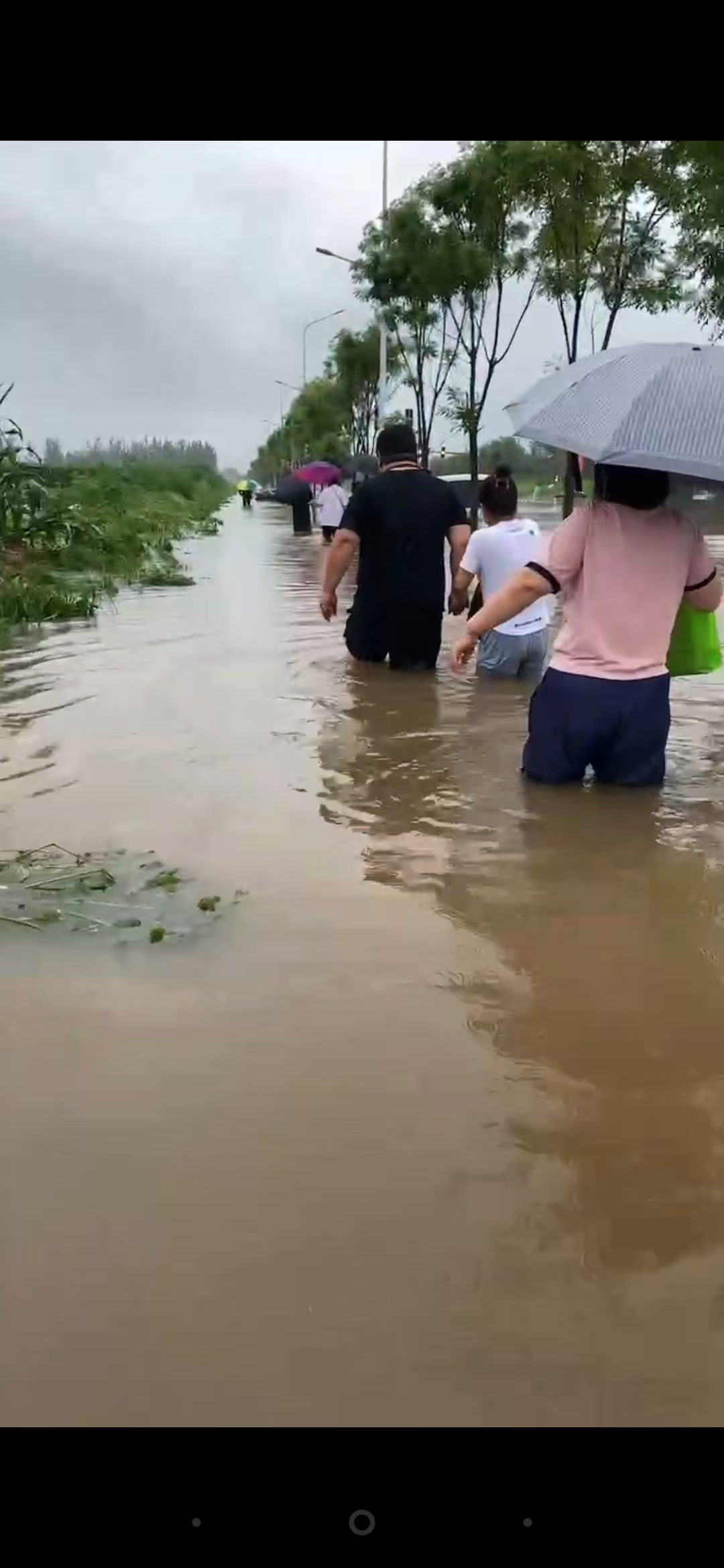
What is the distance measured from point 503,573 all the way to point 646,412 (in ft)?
10.4

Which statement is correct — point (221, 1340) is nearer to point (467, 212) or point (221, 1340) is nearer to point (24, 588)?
point (24, 588)

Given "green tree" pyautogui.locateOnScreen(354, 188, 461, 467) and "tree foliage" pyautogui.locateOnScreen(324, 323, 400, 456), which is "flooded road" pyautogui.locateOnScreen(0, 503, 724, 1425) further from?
"tree foliage" pyautogui.locateOnScreen(324, 323, 400, 456)

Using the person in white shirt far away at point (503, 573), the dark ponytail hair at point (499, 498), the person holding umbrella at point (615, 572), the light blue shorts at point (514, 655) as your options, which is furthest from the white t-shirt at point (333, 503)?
the person holding umbrella at point (615, 572)

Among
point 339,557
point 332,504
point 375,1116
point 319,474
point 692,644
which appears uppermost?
point 319,474

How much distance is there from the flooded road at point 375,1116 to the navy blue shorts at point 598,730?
0.14 metres

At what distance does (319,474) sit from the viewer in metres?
22.2

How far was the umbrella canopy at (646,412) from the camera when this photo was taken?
14.8ft

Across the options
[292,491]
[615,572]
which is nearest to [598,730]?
[615,572]
